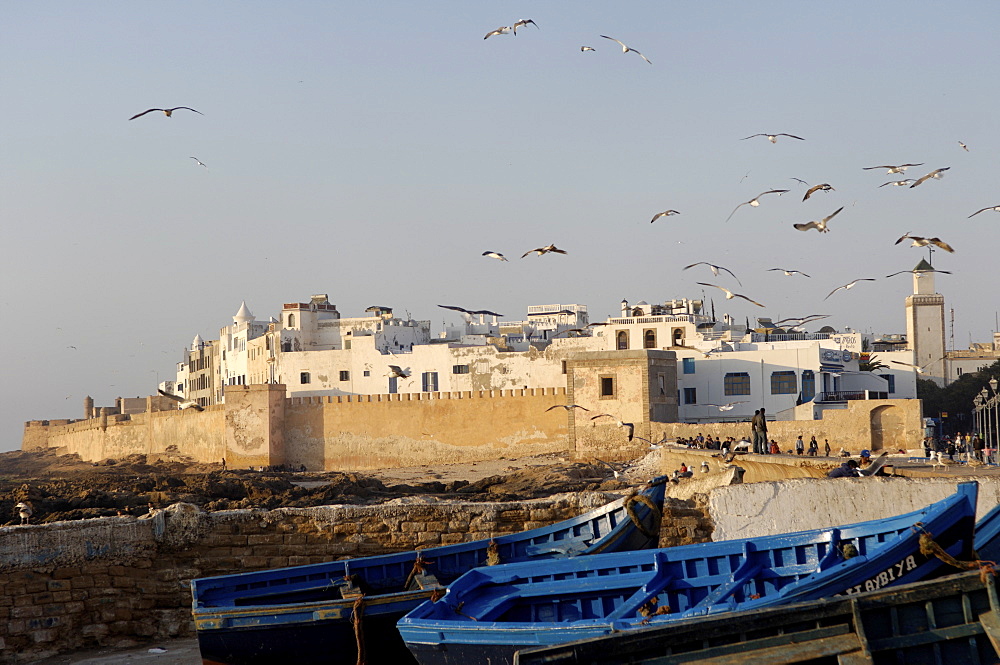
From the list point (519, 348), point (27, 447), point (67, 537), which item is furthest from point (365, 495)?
point (27, 447)

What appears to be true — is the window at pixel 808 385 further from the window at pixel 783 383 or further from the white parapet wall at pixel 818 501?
the white parapet wall at pixel 818 501

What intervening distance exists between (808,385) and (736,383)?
2027mm

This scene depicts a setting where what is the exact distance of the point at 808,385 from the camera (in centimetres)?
3044

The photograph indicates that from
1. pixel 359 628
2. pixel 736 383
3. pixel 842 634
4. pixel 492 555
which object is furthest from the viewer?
pixel 736 383

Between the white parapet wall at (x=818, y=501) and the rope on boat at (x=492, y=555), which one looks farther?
the white parapet wall at (x=818, y=501)

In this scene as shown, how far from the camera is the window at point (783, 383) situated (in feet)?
100

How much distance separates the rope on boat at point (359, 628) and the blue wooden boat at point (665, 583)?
0.78 meters

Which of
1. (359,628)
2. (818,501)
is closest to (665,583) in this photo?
(359,628)

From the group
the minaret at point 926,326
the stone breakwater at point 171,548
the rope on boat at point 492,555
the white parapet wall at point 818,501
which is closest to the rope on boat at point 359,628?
the rope on boat at point 492,555

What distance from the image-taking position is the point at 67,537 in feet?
28.5

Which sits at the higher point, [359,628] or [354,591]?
[354,591]

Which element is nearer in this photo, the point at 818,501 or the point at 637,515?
the point at 637,515

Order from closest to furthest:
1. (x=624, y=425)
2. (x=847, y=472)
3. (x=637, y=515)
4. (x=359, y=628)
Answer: (x=359, y=628) < (x=637, y=515) < (x=847, y=472) < (x=624, y=425)

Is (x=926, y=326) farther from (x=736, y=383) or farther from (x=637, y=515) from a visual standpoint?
(x=637, y=515)
